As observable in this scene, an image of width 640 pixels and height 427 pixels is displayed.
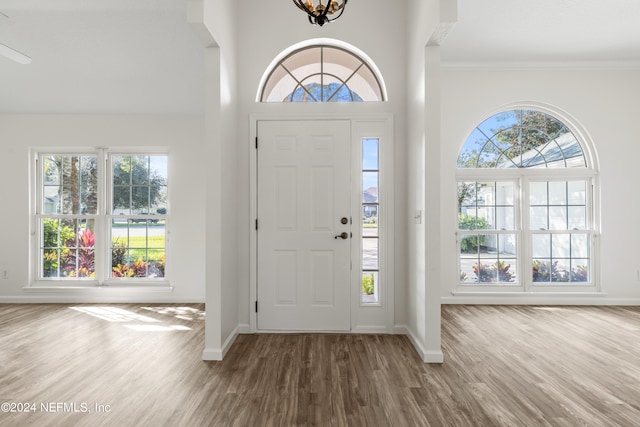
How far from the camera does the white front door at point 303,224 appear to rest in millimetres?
A: 3670

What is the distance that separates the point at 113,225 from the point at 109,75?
207 centimetres

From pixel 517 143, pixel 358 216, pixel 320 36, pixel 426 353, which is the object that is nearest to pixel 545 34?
pixel 517 143

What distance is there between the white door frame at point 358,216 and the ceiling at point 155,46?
4.65 feet

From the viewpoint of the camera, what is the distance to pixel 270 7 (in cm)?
365

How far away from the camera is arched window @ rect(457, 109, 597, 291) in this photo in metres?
4.86

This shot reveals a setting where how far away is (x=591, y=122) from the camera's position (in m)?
4.79

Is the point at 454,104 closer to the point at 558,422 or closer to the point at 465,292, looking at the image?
the point at 465,292

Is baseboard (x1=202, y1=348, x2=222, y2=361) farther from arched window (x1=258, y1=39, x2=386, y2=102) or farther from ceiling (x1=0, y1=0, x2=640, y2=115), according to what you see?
ceiling (x1=0, y1=0, x2=640, y2=115)

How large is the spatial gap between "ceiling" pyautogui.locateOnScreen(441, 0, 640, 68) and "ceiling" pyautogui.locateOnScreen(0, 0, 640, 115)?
1 cm

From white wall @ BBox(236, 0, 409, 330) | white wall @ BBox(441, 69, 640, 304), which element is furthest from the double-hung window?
white wall @ BBox(441, 69, 640, 304)

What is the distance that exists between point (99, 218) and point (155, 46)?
2.60 meters

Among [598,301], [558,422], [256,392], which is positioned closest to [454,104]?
[598,301]

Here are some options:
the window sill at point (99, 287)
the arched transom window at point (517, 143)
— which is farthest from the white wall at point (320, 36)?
the window sill at point (99, 287)

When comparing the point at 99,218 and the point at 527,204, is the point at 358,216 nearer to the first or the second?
the point at 527,204
